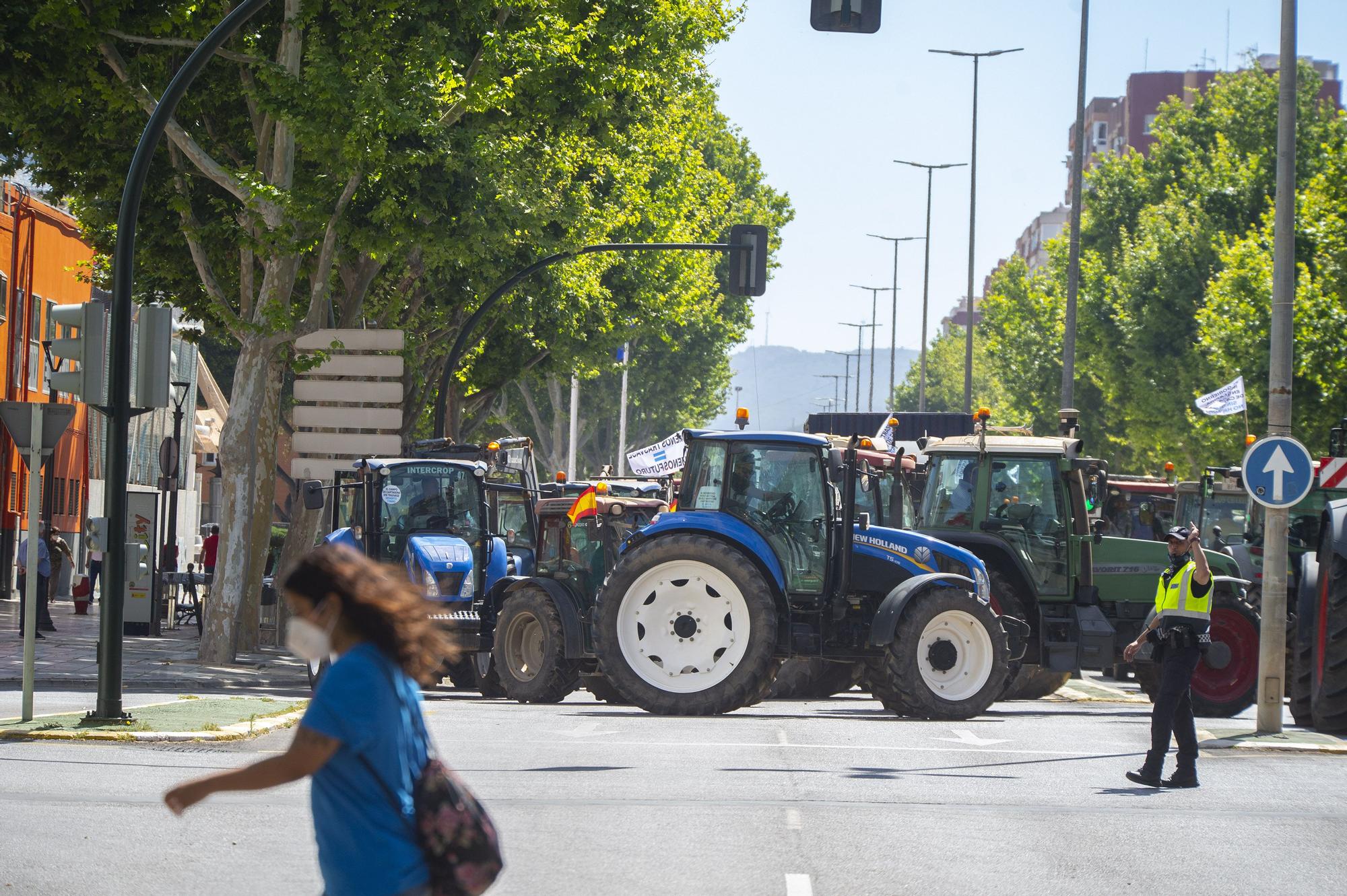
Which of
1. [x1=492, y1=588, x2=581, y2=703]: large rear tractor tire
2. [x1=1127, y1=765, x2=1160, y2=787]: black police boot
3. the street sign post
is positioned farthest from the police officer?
the street sign post

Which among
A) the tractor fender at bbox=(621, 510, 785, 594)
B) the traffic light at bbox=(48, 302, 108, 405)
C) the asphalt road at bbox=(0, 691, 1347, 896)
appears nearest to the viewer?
the asphalt road at bbox=(0, 691, 1347, 896)

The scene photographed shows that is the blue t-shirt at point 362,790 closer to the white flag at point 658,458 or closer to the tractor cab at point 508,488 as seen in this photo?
the tractor cab at point 508,488

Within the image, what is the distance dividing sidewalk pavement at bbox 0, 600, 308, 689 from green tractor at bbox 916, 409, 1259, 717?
8131mm

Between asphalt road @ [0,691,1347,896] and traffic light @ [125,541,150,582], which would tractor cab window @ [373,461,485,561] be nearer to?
traffic light @ [125,541,150,582]

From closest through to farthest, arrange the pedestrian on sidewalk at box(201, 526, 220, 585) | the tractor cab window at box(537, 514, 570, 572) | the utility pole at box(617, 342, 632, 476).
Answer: the tractor cab window at box(537, 514, 570, 572), the pedestrian on sidewalk at box(201, 526, 220, 585), the utility pole at box(617, 342, 632, 476)

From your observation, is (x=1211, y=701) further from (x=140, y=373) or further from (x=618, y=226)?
(x=618, y=226)

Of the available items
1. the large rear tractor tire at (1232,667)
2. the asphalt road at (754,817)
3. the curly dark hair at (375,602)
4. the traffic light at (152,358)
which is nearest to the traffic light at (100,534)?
the traffic light at (152,358)

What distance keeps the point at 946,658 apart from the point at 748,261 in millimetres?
12545

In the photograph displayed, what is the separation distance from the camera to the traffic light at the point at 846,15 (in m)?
13.7

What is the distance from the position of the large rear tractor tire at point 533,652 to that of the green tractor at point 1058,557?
398 cm

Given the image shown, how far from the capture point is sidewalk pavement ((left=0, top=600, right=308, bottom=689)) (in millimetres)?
20703

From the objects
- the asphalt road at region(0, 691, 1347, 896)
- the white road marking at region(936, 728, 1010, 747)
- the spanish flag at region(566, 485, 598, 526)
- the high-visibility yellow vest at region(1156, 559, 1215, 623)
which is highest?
the spanish flag at region(566, 485, 598, 526)

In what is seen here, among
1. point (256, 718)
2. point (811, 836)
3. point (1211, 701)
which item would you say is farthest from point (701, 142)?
point (811, 836)

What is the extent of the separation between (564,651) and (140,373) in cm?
504
